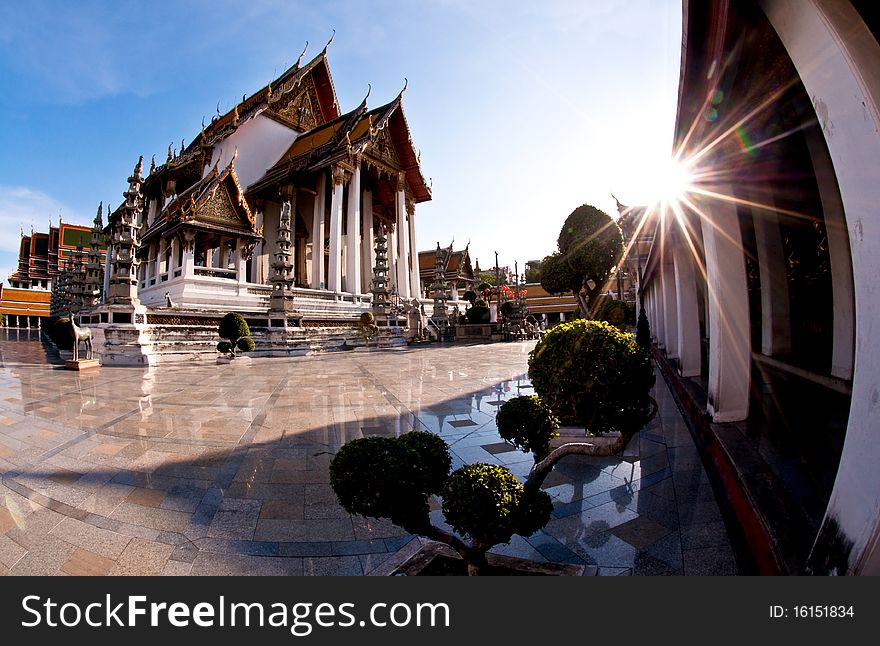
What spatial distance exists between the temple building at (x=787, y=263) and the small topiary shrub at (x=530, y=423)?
4.12ft

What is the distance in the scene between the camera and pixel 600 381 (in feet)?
8.44

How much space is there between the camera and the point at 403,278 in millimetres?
31906

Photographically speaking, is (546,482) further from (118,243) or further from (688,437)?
(118,243)

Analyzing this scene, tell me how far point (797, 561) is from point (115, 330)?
16.3m

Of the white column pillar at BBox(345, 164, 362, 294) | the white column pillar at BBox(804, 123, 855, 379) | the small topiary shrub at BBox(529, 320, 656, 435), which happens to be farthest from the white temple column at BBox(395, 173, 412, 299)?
the small topiary shrub at BBox(529, 320, 656, 435)

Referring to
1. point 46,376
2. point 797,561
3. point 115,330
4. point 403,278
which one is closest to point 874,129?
point 797,561

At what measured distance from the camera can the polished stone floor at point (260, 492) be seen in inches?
88.8

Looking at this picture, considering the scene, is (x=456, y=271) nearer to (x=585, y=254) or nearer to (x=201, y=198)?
(x=585, y=254)

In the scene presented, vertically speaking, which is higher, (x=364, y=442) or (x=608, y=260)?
(x=608, y=260)

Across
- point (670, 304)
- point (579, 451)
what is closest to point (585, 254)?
point (670, 304)

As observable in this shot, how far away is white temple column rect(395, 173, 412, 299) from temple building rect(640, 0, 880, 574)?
2468cm

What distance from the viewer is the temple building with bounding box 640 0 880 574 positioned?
153 cm

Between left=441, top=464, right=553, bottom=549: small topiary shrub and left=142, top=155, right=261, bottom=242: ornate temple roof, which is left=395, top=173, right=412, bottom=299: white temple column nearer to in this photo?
left=142, top=155, right=261, bottom=242: ornate temple roof

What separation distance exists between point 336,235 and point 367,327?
334 inches
